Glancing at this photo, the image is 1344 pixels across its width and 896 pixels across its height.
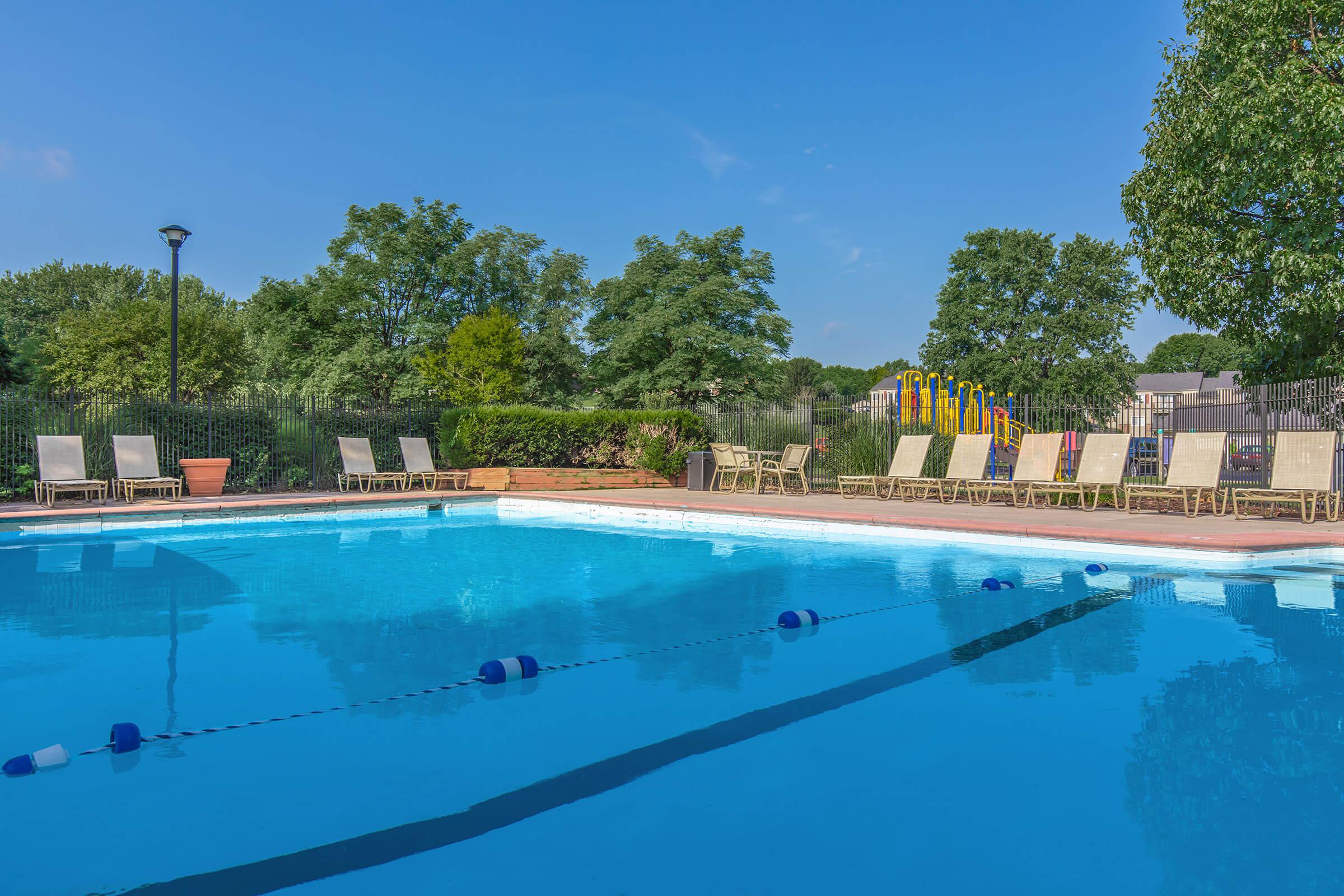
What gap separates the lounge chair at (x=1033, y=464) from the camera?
11.2m

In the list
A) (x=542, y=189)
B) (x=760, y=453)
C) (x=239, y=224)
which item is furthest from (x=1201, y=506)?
(x=239, y=224)

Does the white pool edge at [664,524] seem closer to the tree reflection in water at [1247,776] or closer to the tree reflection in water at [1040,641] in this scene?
the tree reflection in water at [1040,641]

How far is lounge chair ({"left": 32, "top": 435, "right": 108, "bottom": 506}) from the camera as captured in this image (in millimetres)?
11219

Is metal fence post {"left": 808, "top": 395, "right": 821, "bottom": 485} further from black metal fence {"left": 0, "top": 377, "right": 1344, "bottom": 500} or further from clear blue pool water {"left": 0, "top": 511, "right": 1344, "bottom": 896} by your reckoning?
clear blue pool water {"left": 0, "top": 511, "right": 1344, "bottom": 896}

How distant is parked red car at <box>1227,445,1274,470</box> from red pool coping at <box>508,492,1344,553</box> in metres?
3.28

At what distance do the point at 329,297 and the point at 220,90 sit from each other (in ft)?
55.2

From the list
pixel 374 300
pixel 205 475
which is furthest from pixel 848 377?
pixel 205 475

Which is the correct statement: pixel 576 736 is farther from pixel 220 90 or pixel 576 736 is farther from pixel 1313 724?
pixel 220 90

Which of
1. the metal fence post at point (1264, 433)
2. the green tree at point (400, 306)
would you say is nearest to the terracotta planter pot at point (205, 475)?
the metal fence post at point (1264, 433)

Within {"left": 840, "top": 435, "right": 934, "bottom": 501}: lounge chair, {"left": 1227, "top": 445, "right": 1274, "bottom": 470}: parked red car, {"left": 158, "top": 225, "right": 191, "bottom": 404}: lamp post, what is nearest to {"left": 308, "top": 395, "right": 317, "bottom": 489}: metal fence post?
{"left": 158, "top": 225, "right": 191, "bottom": 404}: lamp post

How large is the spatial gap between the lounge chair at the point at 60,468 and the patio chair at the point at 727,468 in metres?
9.55

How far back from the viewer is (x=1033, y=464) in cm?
1131

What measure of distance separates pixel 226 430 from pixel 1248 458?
1664 cm

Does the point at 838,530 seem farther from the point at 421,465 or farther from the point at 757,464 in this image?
the point at 421,465
